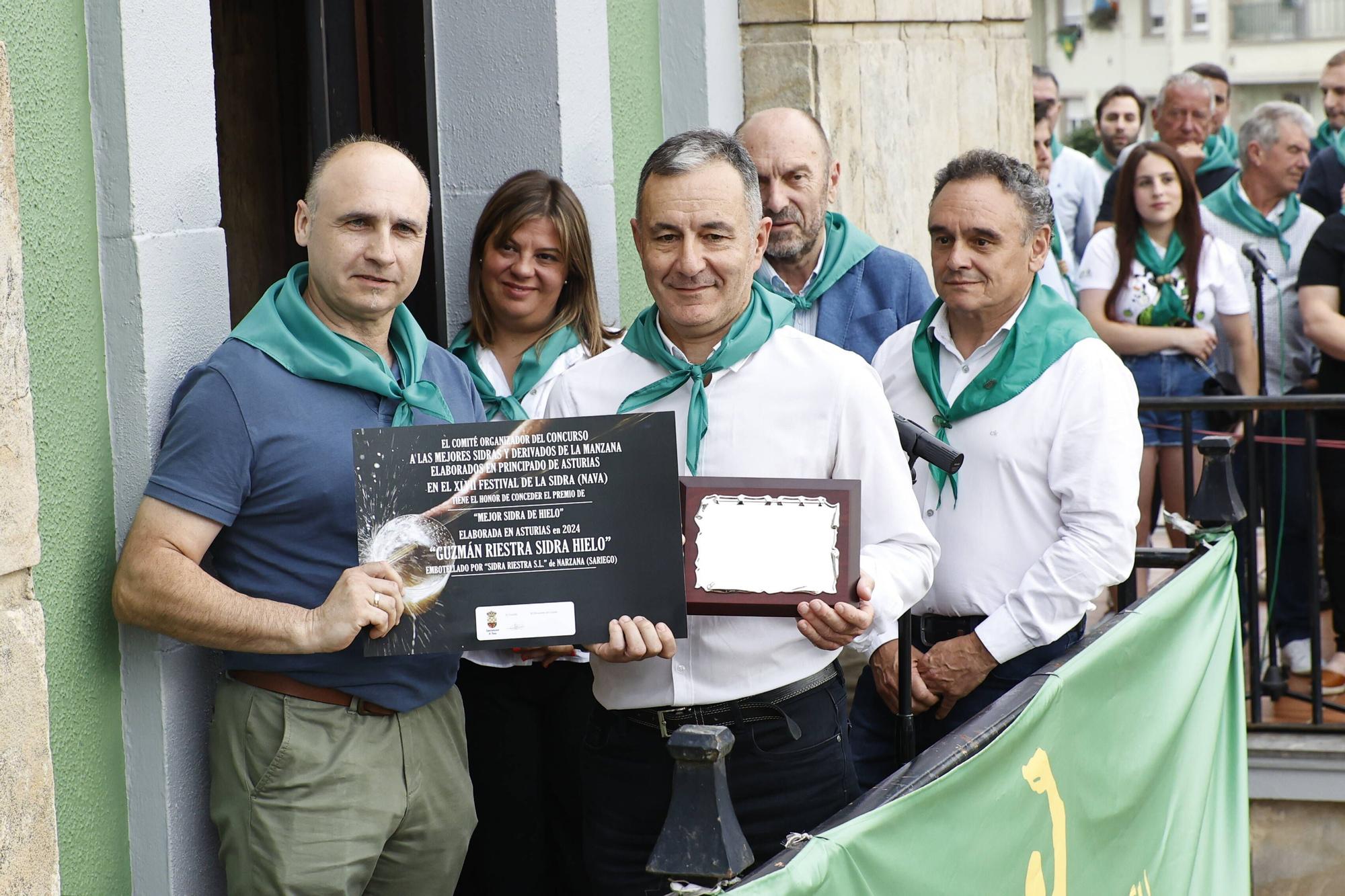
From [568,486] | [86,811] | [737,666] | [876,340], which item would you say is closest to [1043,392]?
[876,340]

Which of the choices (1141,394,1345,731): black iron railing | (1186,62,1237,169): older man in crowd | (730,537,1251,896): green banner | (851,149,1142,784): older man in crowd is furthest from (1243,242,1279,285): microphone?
(851,149,1142,784): older man in crowd

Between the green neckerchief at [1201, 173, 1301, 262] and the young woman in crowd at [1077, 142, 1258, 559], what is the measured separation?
0.45 m

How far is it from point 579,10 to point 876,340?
145cm

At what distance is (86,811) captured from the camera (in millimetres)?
2791

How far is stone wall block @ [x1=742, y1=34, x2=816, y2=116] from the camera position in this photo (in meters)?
6.09

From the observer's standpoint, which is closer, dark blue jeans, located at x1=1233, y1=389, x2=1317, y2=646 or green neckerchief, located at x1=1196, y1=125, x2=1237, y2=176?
dark blue jeans, located at x1=1233, y1=389, x2=1317, y2=646

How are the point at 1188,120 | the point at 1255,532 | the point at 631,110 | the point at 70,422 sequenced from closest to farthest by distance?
the point at 70,422 → the point at 631,110 → the point at 1255,532 → the point at 1188,120

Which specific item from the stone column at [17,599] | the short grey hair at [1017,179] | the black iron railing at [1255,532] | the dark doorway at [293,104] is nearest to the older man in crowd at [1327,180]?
the black iron railing at [1255,532]

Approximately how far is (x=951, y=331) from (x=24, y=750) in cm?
226

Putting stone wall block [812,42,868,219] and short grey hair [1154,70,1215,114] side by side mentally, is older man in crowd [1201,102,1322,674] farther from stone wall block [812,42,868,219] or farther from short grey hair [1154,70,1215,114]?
stone wall block [812,42,868,219]

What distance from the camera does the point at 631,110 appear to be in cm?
530

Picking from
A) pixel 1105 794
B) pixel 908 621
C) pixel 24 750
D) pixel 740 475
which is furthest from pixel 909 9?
pixel 24 750

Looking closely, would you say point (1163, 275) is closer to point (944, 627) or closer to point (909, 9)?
point (909, 9)

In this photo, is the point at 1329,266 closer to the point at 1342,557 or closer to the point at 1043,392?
the point at 1342,557
